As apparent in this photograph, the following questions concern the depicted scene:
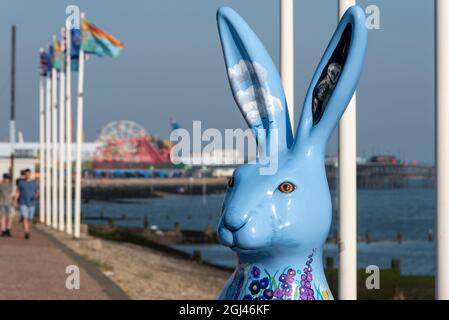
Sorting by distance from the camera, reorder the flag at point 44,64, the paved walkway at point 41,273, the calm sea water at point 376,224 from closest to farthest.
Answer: the paved walkway at point 41,273 < the flag at point 44,64 < the calm sea water at point 376,224

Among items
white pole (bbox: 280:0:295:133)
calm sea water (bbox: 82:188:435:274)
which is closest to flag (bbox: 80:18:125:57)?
calm sea water (bbox: 82:188:435:274)

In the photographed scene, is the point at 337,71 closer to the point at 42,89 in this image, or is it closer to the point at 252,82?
the point at 252,82

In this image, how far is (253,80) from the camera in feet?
22.4

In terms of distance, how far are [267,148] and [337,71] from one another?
2.05 ft

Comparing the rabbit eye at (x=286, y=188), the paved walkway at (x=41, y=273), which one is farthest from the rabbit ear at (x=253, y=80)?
the paved walkway at (x=41, y=273)

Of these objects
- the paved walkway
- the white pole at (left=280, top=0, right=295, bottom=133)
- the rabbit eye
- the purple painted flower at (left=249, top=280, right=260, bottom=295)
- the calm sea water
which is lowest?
the calm sea water

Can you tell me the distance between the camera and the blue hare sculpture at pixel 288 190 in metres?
6.37

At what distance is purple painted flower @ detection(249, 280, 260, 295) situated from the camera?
21.3 feet

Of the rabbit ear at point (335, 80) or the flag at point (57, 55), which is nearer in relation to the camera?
the rabbit ear at point (335, 80)

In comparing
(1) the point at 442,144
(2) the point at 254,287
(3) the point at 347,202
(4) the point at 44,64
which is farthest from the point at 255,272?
(4) the point at 44,64

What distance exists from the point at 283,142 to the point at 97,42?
21824 mm

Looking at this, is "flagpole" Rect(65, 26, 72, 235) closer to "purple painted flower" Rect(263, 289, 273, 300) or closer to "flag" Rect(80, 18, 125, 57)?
"flag" Rect(80, 18, 125, 57)

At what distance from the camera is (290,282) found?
6.48 meters

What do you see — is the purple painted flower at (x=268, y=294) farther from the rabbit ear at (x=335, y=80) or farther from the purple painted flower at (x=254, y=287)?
the rabbit ear at (x=335, y=80)
